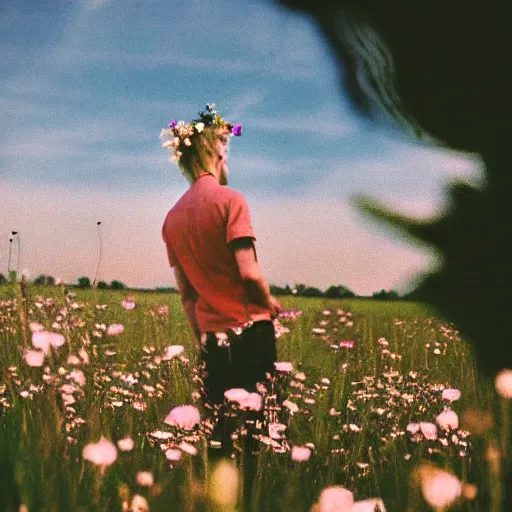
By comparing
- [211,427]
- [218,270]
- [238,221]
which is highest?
[238,221]

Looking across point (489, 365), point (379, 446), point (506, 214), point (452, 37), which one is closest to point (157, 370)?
point (379, 446)

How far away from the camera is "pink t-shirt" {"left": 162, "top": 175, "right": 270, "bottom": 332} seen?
2.77m

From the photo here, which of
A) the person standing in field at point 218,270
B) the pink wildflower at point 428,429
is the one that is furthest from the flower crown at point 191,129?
the pink wildflower at point 428,429

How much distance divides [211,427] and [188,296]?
0.82m

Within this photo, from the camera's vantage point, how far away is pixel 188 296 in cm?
313

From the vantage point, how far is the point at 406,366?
464 centimetres

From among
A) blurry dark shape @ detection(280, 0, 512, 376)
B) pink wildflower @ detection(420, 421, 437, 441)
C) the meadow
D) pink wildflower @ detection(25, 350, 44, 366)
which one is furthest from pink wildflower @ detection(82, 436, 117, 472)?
blurry dark shape @ detection(280, 0, 512, 376)

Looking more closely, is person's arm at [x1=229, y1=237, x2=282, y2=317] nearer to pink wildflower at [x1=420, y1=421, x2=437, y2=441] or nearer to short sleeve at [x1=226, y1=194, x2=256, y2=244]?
short sleeve at [x1=226, y1=194, x2=256, y2=244]

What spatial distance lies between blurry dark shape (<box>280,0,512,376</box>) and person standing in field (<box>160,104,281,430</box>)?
89 cm

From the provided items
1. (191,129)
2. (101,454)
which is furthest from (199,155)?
(101,454)

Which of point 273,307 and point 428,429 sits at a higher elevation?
point 273,307

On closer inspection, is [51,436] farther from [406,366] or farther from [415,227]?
[406,366]

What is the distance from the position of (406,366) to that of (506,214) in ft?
5.61

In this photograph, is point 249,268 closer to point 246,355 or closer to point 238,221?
point 238,221
